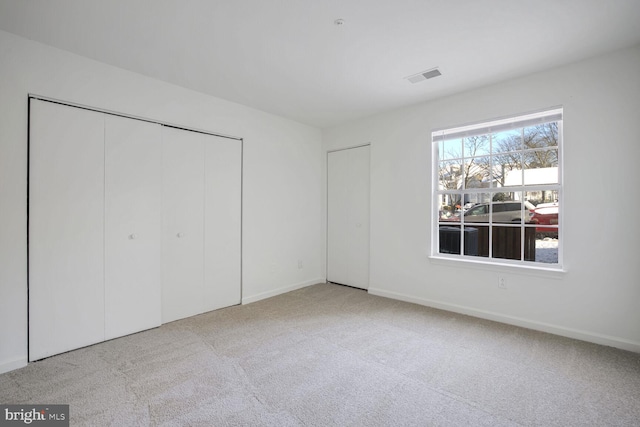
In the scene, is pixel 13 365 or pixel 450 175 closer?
pixel 13 365

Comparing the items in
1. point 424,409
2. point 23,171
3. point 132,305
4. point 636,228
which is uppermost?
point 23,171

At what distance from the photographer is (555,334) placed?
115 inches

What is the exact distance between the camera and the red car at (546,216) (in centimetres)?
304

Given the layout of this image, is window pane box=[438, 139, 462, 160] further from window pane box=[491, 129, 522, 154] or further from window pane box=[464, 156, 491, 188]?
window pane box=[491, 129, 522, 154]

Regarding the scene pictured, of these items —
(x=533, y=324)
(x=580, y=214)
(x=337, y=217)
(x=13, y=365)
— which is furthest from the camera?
(x=337, y=217)

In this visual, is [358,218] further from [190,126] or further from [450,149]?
[190,126]

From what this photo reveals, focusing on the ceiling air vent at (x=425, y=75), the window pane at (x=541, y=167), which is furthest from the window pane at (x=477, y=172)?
the ceiling air vent at (x=425, y=75)

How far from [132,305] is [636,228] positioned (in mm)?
4626

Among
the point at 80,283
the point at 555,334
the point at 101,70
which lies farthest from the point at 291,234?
the point at 555,334

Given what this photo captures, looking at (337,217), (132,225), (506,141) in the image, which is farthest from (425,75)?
(132,225)

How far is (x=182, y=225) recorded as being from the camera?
11.1 ft

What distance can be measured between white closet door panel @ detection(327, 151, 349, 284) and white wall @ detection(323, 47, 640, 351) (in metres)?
1.30

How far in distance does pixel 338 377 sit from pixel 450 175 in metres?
2.74

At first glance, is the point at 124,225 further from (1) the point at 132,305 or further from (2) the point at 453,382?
(2) the point at 453,382
